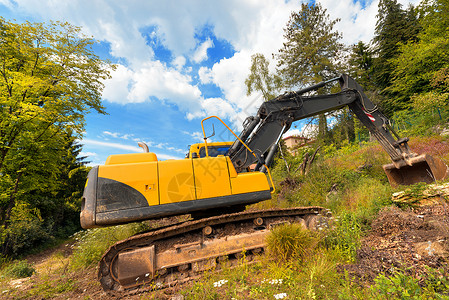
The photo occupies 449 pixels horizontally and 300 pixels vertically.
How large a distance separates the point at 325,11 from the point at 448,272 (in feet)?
78.0

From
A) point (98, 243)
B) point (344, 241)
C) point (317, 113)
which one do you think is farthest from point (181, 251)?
point (317, 113)

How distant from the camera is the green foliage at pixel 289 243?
3.30 metres

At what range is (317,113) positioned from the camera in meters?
5.40

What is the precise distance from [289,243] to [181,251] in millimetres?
1838

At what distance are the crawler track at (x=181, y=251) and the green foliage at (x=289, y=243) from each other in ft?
1.16

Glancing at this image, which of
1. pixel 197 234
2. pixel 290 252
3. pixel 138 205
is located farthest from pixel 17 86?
pixel 290 252

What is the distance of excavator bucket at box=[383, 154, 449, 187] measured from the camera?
17.7 feet

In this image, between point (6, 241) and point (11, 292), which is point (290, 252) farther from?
point (6, 241)

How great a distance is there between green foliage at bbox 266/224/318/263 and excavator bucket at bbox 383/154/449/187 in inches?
163

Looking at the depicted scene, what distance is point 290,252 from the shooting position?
3350 millimetres

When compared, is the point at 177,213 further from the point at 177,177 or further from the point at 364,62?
the point at 364,62

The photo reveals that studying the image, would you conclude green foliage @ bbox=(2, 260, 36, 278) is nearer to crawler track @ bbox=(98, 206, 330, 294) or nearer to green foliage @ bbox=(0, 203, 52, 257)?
green foliage @ bbox=(0, 203, 52, 257)

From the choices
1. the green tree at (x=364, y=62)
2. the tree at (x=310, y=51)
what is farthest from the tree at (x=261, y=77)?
the green tree at (x=364, y=62)

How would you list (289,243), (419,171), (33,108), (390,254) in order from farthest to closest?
1. (33,108)
2. (419,171)
3. (289,243)
4. (390,254)
